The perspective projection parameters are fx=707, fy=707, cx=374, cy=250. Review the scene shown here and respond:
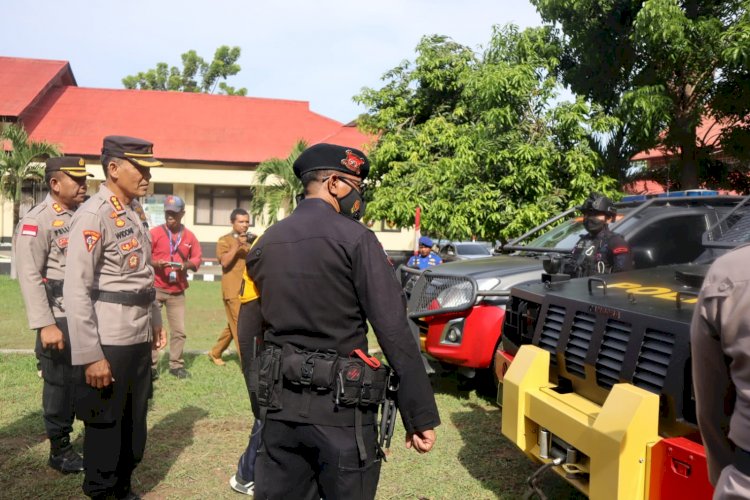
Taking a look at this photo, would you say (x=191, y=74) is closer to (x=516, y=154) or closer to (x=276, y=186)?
(x=276, y=186)

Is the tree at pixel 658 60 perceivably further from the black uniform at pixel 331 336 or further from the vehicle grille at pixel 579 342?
the black uniform at pixel 331 336

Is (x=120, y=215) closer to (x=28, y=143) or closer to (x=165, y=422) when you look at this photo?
(x=165, y=422)

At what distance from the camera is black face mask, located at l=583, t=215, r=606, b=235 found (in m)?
5.77

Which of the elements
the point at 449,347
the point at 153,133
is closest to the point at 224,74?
the point at 153,133

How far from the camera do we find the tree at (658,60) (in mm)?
10312

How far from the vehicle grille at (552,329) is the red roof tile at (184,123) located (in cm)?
2316

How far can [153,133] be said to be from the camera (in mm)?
26750

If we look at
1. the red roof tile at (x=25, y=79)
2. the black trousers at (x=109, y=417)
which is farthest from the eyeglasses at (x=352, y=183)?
the red roof tile at (x=25, y=79)

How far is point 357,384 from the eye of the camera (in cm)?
253

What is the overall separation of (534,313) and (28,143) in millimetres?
20269

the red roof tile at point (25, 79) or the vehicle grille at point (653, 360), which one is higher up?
the red roof tile at point (25, 79)

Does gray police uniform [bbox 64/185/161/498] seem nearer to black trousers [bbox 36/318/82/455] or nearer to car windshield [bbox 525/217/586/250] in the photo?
black trousers [bbox 36/318/82/455]

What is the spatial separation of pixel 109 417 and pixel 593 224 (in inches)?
156

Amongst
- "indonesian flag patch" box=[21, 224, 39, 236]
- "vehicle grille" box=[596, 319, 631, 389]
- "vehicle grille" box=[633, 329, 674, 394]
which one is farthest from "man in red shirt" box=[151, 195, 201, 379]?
"vehicle grille" box=[633, 329, 674, 394]
